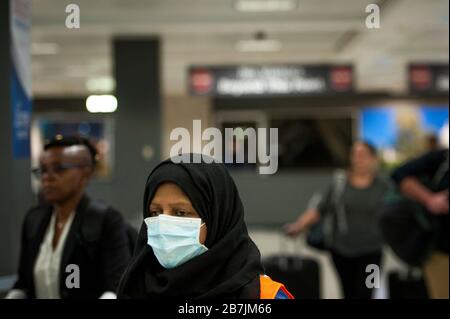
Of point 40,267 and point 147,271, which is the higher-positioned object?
point 147,271

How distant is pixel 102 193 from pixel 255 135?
5584 millimetres

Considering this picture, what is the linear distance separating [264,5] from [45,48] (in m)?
3.87

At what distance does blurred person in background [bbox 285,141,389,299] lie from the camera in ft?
12.8

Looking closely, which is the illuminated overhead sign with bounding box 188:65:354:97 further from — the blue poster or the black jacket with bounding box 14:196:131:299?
the black jacket with bounding box 14:196:131:299

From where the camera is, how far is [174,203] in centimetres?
150

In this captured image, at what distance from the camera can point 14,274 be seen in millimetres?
2896

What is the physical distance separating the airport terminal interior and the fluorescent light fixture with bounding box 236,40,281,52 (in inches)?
2.0

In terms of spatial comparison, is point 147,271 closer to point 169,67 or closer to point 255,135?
point 255,135

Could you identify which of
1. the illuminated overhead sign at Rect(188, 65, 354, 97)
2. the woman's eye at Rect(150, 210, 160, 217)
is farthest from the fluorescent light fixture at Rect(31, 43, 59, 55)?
the woman's eye at Rect(150, 210, 160, 217)

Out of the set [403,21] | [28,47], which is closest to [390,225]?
[28,47]

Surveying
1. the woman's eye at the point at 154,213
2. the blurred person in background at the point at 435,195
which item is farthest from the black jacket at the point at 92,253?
the blurred person in background at the point at 435,195

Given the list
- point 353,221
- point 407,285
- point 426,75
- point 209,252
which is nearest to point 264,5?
point 353,221

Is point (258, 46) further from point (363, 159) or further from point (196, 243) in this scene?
point (196, 243)

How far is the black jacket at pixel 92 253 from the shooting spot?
7.27 feet
